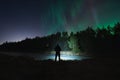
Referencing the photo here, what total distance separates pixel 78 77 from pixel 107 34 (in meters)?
87.4

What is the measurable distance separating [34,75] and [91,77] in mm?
5082

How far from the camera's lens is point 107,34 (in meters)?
99.5

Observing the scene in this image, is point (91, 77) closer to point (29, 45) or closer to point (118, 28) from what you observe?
point (118, 28)

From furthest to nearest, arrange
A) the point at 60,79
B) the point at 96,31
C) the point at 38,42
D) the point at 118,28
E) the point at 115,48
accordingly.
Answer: the point at 38,42
the point at 96,31
the point at 118,28
the point at 115,48
the point at 60,79

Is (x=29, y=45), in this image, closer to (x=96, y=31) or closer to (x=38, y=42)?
(x=38, y=42)

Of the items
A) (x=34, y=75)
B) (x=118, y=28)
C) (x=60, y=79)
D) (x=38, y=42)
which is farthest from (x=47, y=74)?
(x=38, y=42)

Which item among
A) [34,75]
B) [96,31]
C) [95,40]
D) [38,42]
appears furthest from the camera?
[38,42]

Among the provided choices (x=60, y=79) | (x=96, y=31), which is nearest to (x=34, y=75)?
(x=60, y=79)

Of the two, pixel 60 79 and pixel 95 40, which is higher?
pixel 95 40

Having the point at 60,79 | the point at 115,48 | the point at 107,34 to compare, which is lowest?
the point at 60,79

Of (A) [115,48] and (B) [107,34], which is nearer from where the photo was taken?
(A) [115,48]

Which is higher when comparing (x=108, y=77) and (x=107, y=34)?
(x=107, y=34)

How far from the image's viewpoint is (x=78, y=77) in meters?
15.6

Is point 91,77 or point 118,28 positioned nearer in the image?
point 91,77
